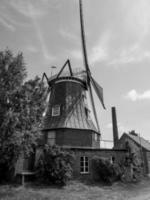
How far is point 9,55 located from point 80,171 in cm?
1142

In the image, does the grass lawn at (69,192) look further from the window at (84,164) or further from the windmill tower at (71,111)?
the windmill tower at (71,111)

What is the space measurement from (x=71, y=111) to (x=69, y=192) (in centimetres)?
993

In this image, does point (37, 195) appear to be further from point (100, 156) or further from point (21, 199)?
point (100, 156)

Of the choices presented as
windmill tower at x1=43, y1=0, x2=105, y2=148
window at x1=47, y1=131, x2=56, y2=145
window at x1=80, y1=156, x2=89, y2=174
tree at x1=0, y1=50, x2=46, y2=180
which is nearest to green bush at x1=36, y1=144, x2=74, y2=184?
window at x1=80, y1=156, x2=89, y2=174

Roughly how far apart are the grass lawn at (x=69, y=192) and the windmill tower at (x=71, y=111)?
5.61m

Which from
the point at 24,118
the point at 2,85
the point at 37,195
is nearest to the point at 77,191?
the point at 37,195

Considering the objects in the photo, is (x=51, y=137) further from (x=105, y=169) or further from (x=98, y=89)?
(x=98, y=89)

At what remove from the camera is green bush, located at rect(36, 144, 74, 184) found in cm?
1370

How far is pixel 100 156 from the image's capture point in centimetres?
1694

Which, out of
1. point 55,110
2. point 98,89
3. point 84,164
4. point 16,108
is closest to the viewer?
point 16,108

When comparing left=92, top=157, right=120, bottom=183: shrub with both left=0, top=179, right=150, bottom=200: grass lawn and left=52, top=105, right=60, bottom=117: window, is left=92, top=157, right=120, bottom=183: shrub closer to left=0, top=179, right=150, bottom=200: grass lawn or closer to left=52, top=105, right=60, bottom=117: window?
left=0, top=179, right=150, bottom=200: grass lawn

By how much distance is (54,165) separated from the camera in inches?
555

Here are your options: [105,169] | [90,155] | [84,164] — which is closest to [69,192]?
[84,164]

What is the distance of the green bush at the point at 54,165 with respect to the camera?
13695mm
